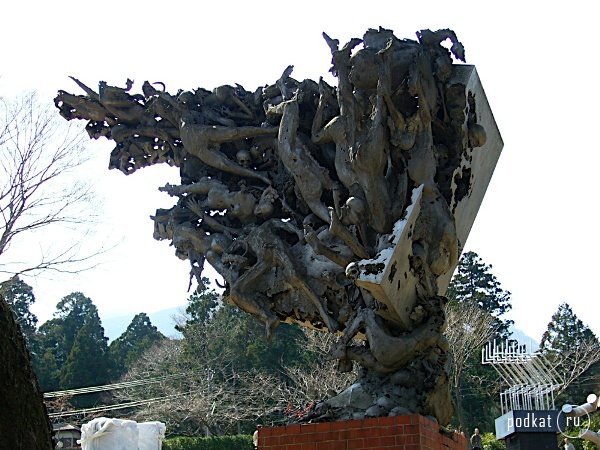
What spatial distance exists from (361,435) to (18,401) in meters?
3.85

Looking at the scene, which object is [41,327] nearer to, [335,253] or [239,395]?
[239,395]

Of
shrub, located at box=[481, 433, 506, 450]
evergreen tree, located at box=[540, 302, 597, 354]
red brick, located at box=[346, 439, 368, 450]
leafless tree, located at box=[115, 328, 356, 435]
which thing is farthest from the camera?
evergreen tree, located at box=[540, 302, 597, 354]

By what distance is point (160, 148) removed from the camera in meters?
8.56

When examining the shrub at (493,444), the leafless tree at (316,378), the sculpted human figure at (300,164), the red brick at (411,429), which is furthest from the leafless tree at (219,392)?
the red brick at (411,429)

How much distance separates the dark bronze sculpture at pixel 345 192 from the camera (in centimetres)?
659

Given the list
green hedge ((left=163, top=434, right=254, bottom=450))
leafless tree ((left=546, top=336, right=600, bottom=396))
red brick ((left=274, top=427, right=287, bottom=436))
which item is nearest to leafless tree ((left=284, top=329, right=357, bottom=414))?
green hedge ((left=163, top=434, right=254, bottom=450))

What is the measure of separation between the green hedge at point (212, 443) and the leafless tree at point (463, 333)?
285 inches

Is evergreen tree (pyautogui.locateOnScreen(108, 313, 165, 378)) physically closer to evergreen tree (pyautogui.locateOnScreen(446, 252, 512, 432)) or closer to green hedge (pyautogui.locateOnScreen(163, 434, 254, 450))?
green hedge (pyautogui.locateOnScreen(163, 434, 254, 450))

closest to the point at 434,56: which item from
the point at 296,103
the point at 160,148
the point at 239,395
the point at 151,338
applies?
the point at 296,103

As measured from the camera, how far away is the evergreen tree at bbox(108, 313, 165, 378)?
4016cm

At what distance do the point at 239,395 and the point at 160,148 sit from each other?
22522 mm

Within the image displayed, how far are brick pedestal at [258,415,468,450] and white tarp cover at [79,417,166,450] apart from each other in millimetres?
13569

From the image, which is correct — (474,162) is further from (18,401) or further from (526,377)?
(526,377)

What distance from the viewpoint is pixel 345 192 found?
7.18 meters
